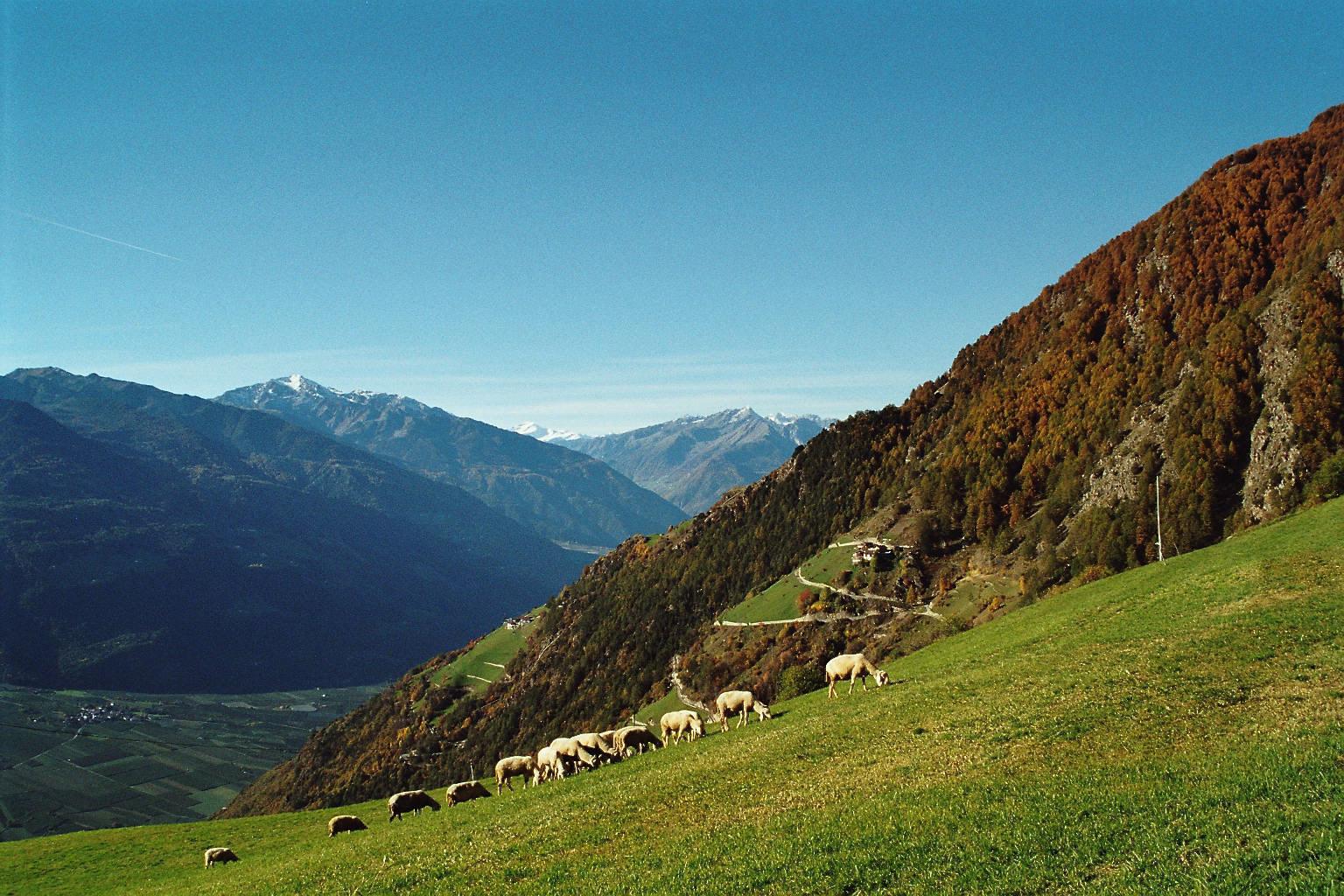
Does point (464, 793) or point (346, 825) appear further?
point (346, 825)

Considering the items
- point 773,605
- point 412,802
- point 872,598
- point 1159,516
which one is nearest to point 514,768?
point 412,802

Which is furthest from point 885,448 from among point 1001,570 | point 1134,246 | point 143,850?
point 143,850

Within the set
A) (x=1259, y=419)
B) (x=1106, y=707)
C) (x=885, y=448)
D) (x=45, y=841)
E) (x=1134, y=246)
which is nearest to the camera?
(x=1106, y=707)

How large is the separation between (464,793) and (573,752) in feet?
19.8

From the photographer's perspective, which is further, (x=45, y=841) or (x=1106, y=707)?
(x=45, y=841)

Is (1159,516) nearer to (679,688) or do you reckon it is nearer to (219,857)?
(679,688)

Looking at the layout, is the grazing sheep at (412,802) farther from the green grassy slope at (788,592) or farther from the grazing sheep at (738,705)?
the green grassy slope at (788,592)

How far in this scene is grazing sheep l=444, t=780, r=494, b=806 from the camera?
39.6 metres

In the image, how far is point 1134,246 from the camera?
5822 inches

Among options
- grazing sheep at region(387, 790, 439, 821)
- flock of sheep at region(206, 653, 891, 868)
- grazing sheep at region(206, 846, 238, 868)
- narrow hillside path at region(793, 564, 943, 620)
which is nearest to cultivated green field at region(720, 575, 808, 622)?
narrow hillside path at region(793, 564, 943, 620)

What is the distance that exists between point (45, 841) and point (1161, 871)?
63.5 m

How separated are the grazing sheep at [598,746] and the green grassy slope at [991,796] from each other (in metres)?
2.48

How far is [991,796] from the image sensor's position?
734 inches

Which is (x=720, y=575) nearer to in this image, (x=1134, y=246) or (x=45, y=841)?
(x=1134, y=246)
